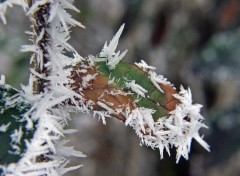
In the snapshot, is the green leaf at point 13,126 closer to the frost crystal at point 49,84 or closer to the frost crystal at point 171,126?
the frost crystal at point 49,84

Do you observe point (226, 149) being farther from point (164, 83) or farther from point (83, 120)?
point (83, 120)

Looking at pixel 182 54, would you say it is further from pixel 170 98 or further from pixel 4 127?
pixel 4 127

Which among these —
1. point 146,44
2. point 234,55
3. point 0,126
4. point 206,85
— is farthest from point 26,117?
point 206,85

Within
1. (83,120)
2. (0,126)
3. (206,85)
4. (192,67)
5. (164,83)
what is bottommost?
(0,126)

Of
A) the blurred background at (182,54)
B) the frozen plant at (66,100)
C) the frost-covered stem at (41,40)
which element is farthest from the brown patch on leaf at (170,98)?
the blurred background at (182,54)

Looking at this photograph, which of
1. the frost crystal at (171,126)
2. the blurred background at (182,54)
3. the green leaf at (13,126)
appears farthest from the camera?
the blurred background at (182,54)

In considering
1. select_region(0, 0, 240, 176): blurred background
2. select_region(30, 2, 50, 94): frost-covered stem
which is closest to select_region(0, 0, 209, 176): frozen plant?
select_region(30, 2, 50, 94): frost-covered stem

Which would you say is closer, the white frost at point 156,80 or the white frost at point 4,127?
the white frost at point 4,127
